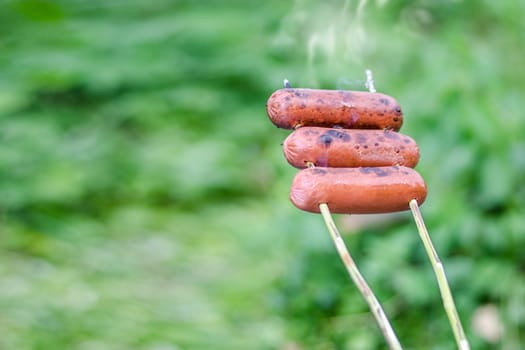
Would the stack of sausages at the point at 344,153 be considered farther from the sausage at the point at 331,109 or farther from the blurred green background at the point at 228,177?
the blurred green background at the point at 228,177

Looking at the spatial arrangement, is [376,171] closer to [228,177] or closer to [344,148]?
[344,148]

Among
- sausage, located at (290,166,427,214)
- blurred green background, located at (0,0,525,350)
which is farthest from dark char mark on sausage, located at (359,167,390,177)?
blurred green background, located at (0,0,525,350)

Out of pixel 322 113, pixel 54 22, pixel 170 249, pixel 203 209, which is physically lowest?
pixel 322 113

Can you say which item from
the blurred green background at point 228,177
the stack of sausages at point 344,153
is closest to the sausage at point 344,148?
the stack of sausages at point 344,153

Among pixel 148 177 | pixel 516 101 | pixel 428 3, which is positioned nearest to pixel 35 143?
pixel 148 177

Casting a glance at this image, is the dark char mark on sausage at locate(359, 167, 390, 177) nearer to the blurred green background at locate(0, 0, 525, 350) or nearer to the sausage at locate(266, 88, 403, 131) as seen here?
the sausage at locate(266, 88, 403, 131)

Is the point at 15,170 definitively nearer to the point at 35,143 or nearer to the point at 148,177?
the point at 35,143
